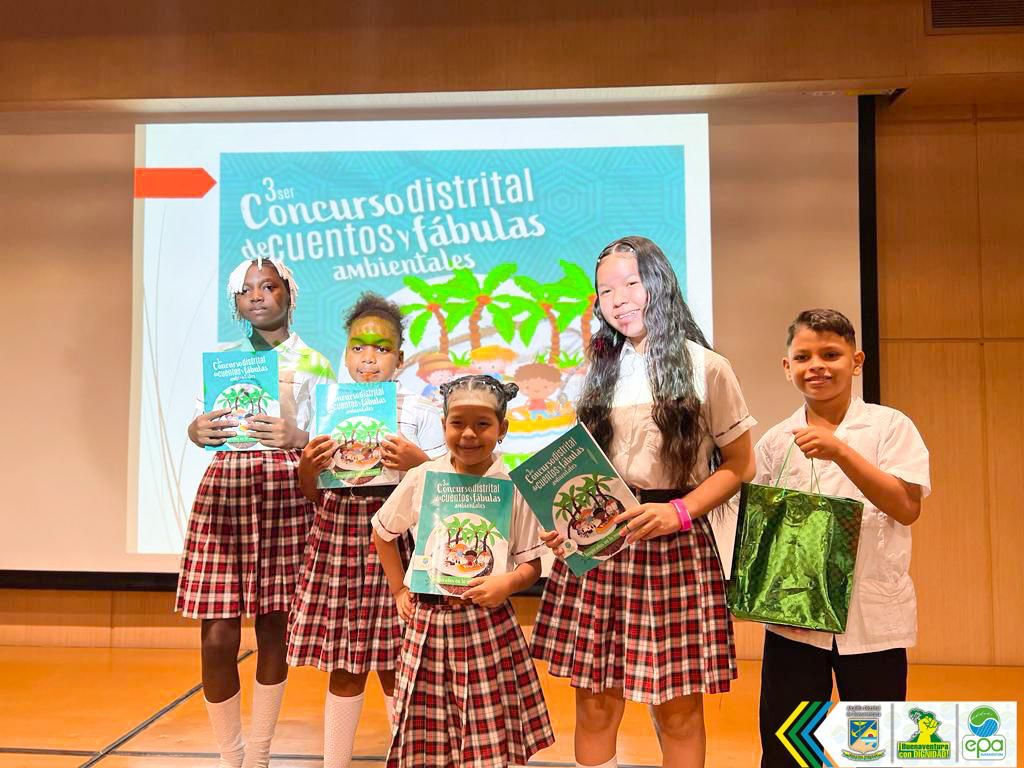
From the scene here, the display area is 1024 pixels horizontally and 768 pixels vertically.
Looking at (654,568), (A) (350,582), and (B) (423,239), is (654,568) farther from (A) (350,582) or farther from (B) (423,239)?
(B) (423,239)

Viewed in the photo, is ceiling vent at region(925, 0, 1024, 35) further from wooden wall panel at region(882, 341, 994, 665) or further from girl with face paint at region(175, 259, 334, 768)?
girl with face paint at region(175, 259, 334, 768)

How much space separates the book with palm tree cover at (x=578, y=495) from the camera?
6.33ft

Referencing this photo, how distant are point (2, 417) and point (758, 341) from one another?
3616mm

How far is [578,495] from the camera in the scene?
1.95 m

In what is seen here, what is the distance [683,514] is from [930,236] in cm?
284

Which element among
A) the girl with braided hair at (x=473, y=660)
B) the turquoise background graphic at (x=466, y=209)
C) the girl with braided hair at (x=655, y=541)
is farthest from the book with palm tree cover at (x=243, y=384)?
the turquoise background graphic at (x=466, y=209)

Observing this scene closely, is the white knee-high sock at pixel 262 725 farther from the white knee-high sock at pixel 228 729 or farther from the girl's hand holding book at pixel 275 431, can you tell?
the girl's hand holding book at pixel 275 431

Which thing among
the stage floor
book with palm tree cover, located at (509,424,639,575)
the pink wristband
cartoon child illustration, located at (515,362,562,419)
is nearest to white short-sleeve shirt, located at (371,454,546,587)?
book with palm tree cover, located at (509,424,639,575)

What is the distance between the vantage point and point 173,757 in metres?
2.75

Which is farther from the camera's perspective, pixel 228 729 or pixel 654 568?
pixel 228 729

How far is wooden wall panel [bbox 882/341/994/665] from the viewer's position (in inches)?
159

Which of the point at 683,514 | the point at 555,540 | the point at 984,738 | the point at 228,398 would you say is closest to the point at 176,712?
the point at 228,398

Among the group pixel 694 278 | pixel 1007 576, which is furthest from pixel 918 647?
pixel 694 278

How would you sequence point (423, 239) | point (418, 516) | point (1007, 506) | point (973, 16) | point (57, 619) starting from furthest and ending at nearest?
1. point (57, 619)
2. point (423, 239)
3. point (1007, 506)
4. point (973, 16)
5. point (418, 516)
